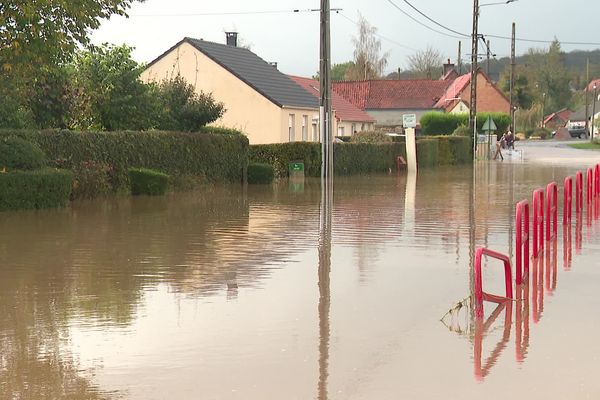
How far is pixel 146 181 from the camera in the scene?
26.7 meters

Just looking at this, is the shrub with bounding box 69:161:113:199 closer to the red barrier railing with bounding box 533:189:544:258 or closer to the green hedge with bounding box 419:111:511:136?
the red barrier railing with bounding box 533:189:544:258

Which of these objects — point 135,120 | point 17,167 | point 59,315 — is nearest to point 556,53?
point 135,120

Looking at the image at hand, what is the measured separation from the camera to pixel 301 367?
7641 mm

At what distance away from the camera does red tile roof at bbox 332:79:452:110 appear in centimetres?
10150

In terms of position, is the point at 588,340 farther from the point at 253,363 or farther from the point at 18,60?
the point at 18,60

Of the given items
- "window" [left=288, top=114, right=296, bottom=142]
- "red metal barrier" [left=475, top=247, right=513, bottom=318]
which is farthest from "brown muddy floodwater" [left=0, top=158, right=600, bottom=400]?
"window" [left=288, top=114, right=296, bottom=142]

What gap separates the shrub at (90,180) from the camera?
2485cm

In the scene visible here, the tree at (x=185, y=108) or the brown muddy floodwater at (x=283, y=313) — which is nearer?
the brown muddy floodwater at (x=283, y=313)

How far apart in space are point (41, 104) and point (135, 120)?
3.79 metres

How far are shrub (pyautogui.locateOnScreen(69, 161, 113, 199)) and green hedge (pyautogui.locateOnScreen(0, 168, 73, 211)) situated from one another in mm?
2023

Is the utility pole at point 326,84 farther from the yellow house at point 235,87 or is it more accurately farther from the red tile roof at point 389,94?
the red tile roof at point 389,94

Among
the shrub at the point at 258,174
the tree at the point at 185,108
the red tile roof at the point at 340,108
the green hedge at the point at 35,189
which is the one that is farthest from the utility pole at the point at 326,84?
the red tile roof at the point at 340,108

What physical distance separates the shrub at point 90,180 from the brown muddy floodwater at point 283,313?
557 centimetres

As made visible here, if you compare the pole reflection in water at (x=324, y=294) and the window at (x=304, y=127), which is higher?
the window at (x=304, y=127)
